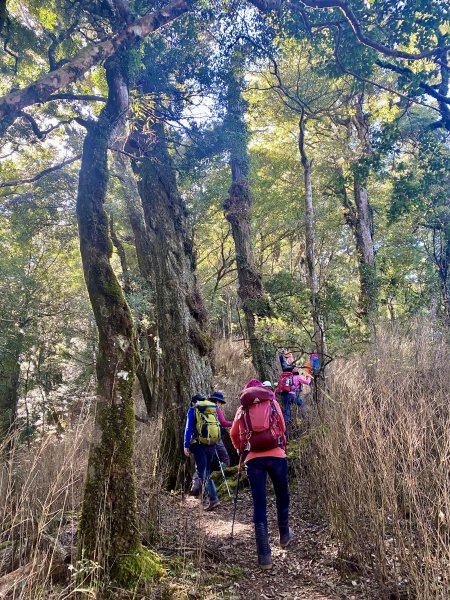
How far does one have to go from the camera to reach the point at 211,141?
736 centimetres

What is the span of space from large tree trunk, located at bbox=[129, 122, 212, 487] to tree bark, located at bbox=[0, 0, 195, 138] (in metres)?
2.33

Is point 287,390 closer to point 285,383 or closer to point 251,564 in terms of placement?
point 285,383

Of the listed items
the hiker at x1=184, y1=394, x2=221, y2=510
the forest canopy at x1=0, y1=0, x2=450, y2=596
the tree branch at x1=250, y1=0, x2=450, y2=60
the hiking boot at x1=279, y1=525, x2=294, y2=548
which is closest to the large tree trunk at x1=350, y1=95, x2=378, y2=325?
the forest canopy at x1=0, y1=0, x2=450, y2=596

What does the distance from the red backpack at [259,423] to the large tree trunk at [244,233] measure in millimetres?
4169

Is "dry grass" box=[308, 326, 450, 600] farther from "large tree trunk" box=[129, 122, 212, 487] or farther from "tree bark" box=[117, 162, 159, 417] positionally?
"tree bark" box=[117, 162, 159, 417]

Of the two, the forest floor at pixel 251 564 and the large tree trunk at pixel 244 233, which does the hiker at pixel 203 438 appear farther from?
the large tree trunk at pixel 244 233

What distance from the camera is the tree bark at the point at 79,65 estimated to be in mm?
3291

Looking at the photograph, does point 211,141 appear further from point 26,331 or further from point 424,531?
point 26,331

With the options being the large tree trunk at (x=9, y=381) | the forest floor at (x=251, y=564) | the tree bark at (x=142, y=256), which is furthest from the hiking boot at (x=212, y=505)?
the large tree trunk at (x=9, y=381)

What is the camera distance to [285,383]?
27.9 ft

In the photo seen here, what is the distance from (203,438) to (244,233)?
5.88 metres

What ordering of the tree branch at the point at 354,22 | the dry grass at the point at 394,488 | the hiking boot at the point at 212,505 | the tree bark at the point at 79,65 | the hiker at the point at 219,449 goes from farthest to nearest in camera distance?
the hiker at the point at 219,449 → the hiking boot at the point at 212,505 → the tree branch at the point at 354,22 → the tree bark at the point at 79,65 → the dry grass at the point at 394,488

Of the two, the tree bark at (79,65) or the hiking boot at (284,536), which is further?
the hiking boot at (284,536)

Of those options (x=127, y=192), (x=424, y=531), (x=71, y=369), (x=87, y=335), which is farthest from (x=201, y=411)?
(x=71, y=369)
